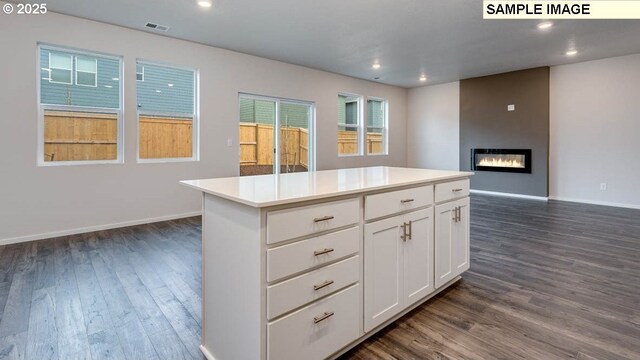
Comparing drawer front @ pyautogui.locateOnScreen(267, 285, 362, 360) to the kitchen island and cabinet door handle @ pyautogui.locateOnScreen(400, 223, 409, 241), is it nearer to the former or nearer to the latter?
the kitchen island

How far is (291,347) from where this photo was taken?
1.38m

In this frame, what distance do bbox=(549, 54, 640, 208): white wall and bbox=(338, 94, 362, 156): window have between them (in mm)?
3920

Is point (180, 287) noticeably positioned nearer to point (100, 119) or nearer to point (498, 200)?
point (100, 119)

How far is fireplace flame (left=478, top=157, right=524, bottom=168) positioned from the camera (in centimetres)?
692

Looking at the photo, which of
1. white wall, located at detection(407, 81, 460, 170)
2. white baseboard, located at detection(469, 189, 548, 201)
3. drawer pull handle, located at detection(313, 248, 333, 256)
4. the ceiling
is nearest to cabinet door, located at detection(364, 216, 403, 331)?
drawer pull handle, located at detection(313, 248, 333, 256)

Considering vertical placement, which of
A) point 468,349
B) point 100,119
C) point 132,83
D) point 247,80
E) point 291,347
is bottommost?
point 468,349

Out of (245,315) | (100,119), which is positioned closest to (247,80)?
(100,119)

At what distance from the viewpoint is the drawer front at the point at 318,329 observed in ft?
4.39

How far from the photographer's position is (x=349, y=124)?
25.1 feet

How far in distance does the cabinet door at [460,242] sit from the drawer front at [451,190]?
0.07 meters

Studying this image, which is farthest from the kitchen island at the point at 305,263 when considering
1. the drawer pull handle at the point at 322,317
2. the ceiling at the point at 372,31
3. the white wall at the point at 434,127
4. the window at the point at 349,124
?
the white wall at the point at 434,127

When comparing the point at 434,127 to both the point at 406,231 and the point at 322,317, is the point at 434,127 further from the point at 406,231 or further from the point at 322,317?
the point at 322,317

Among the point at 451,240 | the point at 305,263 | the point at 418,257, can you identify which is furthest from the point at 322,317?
the point at 451,240

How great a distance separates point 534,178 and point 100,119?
767cm
